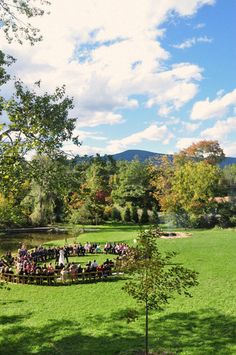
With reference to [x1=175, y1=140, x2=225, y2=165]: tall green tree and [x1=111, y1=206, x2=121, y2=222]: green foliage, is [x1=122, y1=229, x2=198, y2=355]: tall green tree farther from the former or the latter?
[x1=175, y1=140, x2=225, y2=165]: tall green tree

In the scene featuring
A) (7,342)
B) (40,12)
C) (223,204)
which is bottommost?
(7,342)

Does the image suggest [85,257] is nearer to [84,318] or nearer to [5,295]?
[5,295]

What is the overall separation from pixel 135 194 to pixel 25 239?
96.3 feet

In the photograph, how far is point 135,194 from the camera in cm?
7912

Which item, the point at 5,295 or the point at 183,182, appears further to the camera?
the point at 183,182

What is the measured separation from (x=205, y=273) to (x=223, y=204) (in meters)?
40.1

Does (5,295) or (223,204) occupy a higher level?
(223,204)

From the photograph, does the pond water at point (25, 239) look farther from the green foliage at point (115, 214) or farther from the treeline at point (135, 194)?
the green foliage at point (115, 214)

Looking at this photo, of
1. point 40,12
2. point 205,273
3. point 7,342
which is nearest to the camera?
point 40,12

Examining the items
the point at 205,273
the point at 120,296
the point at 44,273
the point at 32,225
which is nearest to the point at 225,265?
the point at 205,273

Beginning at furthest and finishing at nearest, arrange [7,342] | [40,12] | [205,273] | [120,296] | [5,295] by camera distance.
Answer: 1. [205,273]
2. [5,295]
3. [120,296]
4. [7,342]
5. [40,12]

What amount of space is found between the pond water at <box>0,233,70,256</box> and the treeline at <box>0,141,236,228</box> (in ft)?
8.36

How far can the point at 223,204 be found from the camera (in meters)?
63.6

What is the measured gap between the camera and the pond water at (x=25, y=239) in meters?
49.2
